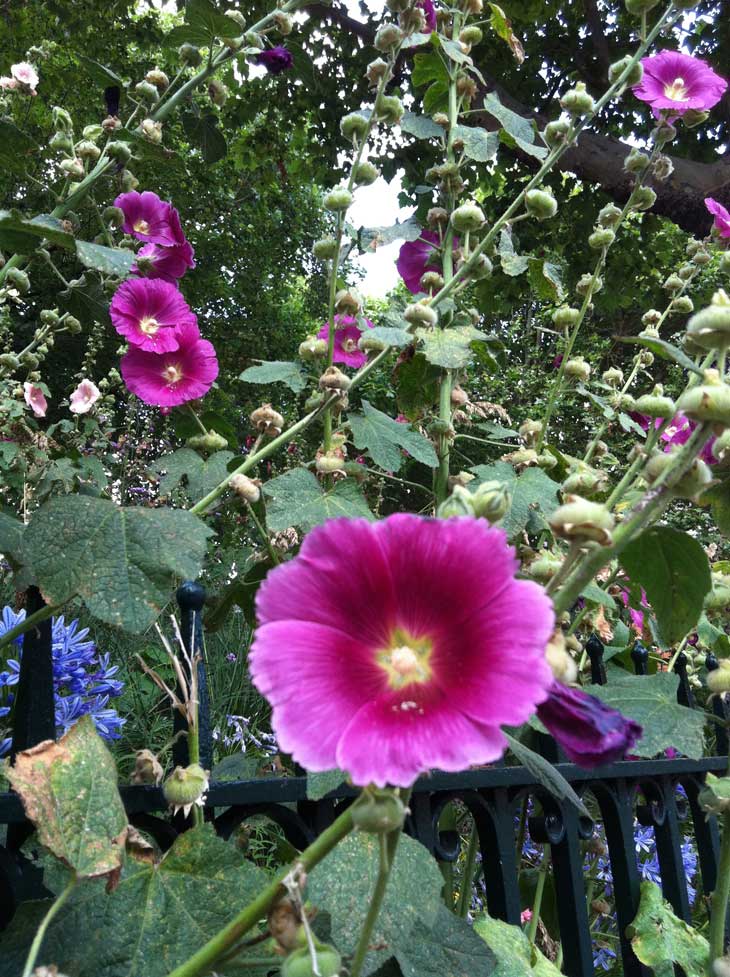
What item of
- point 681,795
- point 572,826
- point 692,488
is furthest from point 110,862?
point 681,795

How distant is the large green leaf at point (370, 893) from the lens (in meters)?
0.58

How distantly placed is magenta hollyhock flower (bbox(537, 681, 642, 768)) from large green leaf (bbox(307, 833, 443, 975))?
0.88ft

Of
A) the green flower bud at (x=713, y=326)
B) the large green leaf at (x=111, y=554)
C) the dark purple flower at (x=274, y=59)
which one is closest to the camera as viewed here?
the green flower bud at (x=713, y=326)

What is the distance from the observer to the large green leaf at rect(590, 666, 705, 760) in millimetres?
890

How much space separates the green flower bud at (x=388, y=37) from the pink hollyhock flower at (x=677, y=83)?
0.43 m

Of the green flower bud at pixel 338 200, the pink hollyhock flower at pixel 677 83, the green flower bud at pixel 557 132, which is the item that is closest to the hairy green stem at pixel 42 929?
the green flower bud at pixel 338 200

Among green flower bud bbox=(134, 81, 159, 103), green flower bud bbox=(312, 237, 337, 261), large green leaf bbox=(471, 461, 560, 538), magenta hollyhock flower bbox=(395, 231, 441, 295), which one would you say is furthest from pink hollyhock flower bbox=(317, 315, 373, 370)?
green flower bud bbox=(134, 81, 159, 103)

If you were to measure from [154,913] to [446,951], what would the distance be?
26 cm

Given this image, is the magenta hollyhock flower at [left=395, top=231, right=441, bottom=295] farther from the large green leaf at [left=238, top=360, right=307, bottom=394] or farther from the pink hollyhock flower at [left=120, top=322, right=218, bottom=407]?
the pink hollyhock flower at [left=120, top=322, right=218, bottom=407]

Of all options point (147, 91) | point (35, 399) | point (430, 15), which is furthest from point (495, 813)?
point (35, 399)

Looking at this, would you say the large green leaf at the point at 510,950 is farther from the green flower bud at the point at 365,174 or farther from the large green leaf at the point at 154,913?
the green flower bud at the point at 365,174

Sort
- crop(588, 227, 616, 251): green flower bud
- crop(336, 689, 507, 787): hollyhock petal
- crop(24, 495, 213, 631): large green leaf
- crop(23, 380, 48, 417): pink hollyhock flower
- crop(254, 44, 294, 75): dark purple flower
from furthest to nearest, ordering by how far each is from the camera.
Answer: crop(23, 380, 48, 417): pink hollyhock flower, crop(254, 44, 294, 75): dark purple flower, crop(588, 227, 616, 251): green flower bud, crop(24, 495, 213, 631): large green leaf, crop(336, 689, 507, 787): hollyhock petal

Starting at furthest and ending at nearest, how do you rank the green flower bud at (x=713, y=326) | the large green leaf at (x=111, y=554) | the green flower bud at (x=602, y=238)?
the green flower bud at (x=602, y=238) < the large green leaf at (x=111, y=554) < the green flower bud at (x=713, y=326)

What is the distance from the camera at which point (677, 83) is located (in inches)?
51.6
